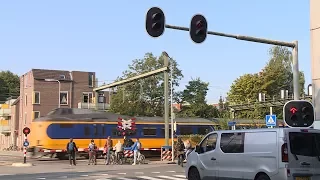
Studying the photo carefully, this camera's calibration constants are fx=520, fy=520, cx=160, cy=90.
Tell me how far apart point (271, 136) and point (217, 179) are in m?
2.66

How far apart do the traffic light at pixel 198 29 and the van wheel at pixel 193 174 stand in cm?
422

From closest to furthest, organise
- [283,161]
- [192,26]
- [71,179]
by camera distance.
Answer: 1. [283,161]
2. [192,26]
3. [71,179]

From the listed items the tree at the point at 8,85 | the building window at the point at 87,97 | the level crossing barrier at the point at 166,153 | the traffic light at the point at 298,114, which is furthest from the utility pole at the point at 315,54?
the tree at the point at 8,85

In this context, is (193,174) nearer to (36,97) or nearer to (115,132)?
(115,132)

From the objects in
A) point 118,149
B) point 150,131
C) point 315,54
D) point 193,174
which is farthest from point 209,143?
point 150,131

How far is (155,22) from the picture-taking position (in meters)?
14.9

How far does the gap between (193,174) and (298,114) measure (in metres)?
4.68

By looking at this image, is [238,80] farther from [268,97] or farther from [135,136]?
[135,136]

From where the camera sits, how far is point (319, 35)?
17.8 m

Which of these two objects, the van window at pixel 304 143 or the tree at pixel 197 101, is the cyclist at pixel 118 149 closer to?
the van window at pixel 304 143

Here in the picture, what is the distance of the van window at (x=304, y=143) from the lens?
44.2 ft

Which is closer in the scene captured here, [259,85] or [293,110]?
[293,110]

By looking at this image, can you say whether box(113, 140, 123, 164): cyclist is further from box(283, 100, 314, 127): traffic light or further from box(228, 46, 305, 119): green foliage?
box(228, 46, 305, 119): green foliage

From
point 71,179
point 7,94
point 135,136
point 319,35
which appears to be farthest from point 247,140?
point 7,94
